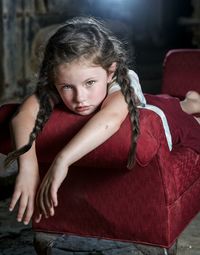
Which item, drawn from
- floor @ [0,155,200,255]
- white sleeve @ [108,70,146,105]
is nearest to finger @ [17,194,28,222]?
white sleeve @ [108,70,146,105]

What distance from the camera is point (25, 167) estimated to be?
1.98m

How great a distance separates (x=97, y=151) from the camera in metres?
1.90

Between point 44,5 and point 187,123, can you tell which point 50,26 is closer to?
point 44,5

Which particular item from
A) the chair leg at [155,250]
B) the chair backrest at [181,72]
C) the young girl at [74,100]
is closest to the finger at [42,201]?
the young girl at [74,100]

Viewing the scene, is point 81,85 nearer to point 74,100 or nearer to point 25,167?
point 74,100

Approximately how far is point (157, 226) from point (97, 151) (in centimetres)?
34

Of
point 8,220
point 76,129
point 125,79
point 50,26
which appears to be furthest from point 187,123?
point 50,26

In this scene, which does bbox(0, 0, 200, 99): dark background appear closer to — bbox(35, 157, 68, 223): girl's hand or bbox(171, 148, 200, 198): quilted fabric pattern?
bbox(171, 148, 200, 198): quilted fabric pattern

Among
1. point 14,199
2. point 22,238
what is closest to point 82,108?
point 14,199

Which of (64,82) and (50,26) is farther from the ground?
(64,82)

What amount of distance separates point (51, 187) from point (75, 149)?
0.44 ft

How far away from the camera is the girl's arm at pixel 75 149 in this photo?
6.05ft

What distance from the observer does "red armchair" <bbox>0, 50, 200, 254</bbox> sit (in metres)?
1.89

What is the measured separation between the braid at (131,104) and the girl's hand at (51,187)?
202 millimetres
